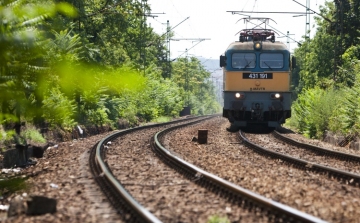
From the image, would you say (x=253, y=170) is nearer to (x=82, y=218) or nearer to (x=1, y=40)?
(x=82, y=218)

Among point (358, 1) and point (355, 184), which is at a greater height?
point (358, 1)

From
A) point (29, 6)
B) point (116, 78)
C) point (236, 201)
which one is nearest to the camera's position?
point (116, 78)

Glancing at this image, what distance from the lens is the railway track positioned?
5.46m

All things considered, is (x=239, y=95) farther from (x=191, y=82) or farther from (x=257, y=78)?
(x=191, y=82)

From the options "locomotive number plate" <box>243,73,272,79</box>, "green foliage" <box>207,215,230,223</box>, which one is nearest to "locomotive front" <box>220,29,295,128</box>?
"locomotive number plate" <box>243,73,272,79</box>

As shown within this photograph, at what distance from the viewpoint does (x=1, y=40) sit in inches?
121

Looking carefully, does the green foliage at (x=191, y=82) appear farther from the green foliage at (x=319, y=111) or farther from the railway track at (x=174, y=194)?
the railway track at (x=174, y=194)

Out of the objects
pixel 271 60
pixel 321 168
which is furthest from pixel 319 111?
pixel 321 168

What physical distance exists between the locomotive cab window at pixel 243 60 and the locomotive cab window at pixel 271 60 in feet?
1.11

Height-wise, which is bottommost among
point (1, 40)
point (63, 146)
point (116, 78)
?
point (63, 146)

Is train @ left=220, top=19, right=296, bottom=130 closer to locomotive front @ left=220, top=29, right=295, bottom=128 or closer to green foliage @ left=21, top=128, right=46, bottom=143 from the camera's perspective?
locomotive front @ left=220, top=29, right=295, bottom=128

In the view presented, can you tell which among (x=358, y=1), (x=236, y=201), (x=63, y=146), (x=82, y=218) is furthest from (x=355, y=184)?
(x=358, y=1)

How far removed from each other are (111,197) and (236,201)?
1515 millimetres

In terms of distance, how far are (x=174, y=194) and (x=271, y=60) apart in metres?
14.4
